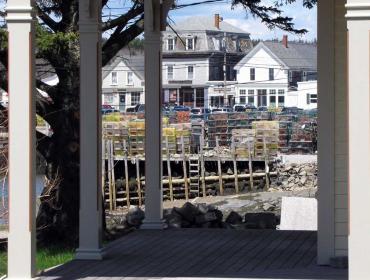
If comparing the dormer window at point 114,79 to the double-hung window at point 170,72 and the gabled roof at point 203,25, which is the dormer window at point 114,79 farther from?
the gabled roof at point 203,25

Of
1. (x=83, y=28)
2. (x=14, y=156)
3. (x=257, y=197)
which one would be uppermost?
(x=83, y=28)

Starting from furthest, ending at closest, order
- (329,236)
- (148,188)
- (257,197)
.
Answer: (257,197) < (148,188) < (329,236)

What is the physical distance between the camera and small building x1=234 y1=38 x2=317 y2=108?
3681 inches

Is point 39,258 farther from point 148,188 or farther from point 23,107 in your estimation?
point 23,107

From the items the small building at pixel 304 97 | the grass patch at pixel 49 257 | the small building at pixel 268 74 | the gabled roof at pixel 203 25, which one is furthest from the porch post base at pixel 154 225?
the gabled roof at pixel 203 25

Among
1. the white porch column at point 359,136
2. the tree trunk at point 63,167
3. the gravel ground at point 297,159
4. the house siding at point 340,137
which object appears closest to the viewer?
the white porch column at point 359,136

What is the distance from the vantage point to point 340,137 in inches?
441

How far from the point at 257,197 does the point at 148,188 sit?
95.4 ft

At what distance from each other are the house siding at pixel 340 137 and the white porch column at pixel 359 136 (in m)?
2.25

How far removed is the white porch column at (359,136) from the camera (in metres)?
8.83

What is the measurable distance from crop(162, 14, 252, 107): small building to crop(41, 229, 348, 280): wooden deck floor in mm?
76259

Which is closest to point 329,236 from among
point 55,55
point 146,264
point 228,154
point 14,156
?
point 146,264

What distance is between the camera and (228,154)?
169ft

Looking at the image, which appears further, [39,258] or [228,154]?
[228,154]
